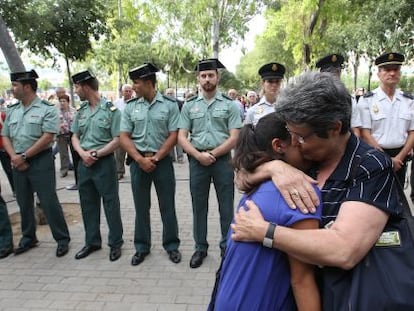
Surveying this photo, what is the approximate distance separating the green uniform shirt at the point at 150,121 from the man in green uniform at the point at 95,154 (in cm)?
21

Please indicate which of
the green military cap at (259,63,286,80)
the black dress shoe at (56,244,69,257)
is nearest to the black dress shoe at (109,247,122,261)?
the black dress shoe at (56,244,69,257)

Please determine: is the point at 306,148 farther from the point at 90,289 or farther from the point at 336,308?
the point at 90,289

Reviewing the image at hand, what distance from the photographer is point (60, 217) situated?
4.46 meters

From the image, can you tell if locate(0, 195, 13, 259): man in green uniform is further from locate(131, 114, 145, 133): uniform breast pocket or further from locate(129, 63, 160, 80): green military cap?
locate(129, 63, 160, 80): green military cap

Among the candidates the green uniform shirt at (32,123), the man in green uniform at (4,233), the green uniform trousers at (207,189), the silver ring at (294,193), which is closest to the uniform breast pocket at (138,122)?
the green uniform trousers at (207,189)

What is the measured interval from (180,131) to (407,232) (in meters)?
3.02

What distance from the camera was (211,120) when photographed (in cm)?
408

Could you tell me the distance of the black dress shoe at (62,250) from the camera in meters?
4.38

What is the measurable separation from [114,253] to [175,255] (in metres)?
0.65

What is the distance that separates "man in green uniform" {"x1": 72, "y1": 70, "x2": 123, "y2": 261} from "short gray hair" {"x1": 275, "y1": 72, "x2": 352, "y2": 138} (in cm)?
307

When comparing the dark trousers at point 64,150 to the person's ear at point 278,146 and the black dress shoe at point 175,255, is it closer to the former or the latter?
the black dress shoe at point 175,255

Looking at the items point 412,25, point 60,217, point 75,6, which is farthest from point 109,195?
point 412,25

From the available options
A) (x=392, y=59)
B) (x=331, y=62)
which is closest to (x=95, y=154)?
(x=331, y=62)

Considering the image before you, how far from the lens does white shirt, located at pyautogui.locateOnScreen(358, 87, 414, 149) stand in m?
4.48
